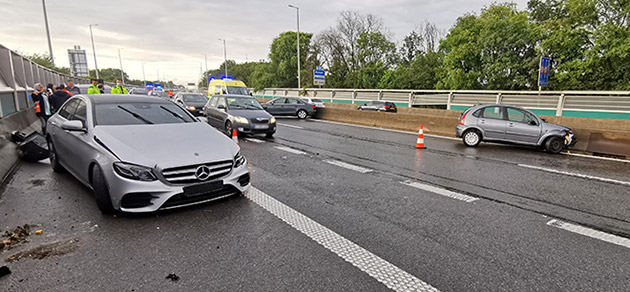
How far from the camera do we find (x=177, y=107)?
Answer: 232 inches

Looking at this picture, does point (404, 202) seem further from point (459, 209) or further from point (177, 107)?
point (177, 107)

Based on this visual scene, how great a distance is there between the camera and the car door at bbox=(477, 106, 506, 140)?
33.9 feet

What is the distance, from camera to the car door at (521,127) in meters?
9.84

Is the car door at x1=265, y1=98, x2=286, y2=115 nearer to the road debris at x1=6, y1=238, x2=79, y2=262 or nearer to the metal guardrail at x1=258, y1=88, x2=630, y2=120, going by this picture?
Result: the metal guardrail at x1=258, y1=88, x2=630, y2=120

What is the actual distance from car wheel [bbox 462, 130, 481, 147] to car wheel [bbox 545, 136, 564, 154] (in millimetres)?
1857

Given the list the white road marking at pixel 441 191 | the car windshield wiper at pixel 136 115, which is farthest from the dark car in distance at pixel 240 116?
the white road marking at pixel 441 191

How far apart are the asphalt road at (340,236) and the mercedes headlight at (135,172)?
58 centimetres

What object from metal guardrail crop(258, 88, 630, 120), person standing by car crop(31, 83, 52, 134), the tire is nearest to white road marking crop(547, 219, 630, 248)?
the tire

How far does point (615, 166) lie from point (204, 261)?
9811mm

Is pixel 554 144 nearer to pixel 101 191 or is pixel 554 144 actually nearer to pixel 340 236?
pixel 340 236

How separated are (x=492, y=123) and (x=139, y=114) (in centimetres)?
1004

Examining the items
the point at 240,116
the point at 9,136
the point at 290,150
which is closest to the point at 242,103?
the point at 240,116

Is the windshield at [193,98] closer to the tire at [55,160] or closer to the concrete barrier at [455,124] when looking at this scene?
the concrete barrier at [455,124]

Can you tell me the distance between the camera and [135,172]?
3814 mm
